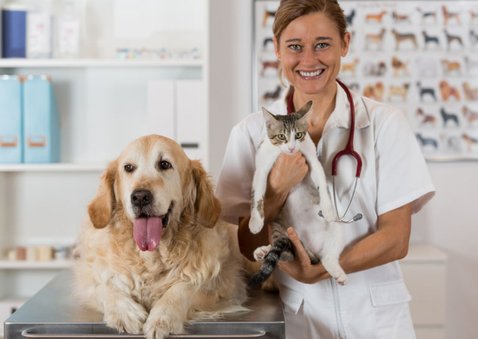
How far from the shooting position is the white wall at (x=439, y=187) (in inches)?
135

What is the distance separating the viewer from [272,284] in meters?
1.73

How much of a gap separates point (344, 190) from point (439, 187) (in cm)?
201

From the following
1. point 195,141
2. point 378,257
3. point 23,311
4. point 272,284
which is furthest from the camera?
point 195,141

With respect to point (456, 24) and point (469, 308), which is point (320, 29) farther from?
point (469, 308)

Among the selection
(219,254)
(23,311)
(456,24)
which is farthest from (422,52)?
(23,311)

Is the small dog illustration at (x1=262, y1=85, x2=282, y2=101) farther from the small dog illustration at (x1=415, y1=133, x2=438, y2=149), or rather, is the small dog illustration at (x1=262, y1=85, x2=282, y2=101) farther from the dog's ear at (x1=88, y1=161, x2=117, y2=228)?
the dog's ear at (x1=88, y1=161, x2=117, y2=228)

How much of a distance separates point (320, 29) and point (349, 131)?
252mm

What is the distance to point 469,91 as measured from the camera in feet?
11.3

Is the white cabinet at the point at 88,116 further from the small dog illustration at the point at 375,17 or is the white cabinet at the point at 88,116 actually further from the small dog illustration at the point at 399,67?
the small dog illustration at the point at 399,67

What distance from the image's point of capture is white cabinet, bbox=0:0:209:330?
338 centimetres

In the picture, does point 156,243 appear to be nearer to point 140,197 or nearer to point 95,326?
point 140,197

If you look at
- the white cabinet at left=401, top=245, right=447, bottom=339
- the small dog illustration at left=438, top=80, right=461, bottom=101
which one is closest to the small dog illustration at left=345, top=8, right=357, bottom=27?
the small dog illustration at left=438, top=80, right=461, bottom=101

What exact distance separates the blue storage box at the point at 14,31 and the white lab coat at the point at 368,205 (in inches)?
77.0

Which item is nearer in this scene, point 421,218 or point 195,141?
point 195,141
